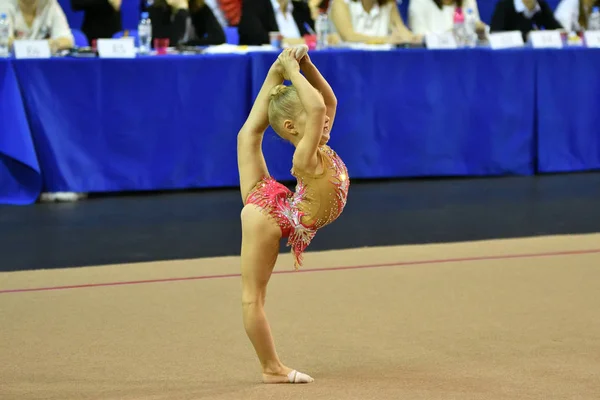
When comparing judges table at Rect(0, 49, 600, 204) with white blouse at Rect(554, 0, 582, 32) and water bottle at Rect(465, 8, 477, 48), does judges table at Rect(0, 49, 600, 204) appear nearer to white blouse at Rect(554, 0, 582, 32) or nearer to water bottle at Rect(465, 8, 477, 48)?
water bottle at Rect(465, 8, 477, 48)

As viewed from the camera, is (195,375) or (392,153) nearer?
(195,375)

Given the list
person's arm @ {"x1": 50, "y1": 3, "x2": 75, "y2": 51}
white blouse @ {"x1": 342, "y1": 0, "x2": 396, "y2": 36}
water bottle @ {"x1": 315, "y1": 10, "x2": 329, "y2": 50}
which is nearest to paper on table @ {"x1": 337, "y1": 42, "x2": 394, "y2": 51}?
water bottle @ {"x1": 315, "y1": 10, "x2": 329, "y2": 50}

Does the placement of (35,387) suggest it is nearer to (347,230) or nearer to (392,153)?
(347,230)

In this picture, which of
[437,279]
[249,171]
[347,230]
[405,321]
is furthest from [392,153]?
[249,171]

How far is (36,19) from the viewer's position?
641 cm

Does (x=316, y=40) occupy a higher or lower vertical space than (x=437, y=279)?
higher

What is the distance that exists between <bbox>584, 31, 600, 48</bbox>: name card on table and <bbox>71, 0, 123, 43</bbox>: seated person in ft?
10.5

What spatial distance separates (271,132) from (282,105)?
11.1 ft

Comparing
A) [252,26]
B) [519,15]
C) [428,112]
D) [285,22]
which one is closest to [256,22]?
[252,26]

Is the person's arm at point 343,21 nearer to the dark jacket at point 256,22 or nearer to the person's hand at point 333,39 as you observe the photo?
the person's hand at point 333,39

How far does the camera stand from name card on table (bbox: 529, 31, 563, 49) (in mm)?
6719

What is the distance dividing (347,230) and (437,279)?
119 cm

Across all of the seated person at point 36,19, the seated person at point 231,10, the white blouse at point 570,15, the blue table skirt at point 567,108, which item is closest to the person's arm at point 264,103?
the seated person at point 36,19

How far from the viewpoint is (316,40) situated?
21.4 ft
